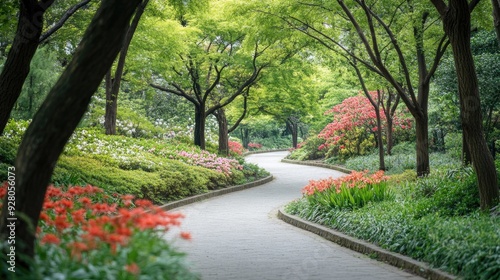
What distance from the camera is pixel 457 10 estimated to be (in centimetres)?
952

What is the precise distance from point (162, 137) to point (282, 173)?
660 cm

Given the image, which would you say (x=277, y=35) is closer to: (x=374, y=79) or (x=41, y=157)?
(x=374, y=79)

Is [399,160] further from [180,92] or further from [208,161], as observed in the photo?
[180,92]

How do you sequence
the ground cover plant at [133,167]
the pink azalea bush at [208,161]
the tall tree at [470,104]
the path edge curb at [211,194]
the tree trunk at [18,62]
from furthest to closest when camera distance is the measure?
the pink azalea bush at [208,161] → the path edge curb at [211,194] → the ground cover plant at [133,167] → the tall tree at [470,104] → the tree trunk at [18,62]

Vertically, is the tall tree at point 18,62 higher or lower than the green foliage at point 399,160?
higher

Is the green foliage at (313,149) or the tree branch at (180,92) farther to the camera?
the green foliage at (313,149)

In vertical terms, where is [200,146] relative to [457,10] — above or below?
below

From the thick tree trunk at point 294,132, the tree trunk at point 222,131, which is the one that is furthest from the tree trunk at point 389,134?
the thick tree trunk at point 294,132

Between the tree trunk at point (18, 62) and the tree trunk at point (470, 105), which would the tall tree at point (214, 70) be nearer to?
the tree trunk at point (470, 105)

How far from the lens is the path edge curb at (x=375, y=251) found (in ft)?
23.5

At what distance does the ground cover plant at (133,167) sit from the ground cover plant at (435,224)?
15.1ft

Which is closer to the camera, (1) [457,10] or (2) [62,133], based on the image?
(2) [62,133]

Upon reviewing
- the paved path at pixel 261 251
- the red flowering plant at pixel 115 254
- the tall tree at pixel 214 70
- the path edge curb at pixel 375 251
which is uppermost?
the tall tree at pixel 214 70

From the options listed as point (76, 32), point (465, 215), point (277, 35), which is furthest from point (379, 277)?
point (76, 32)
